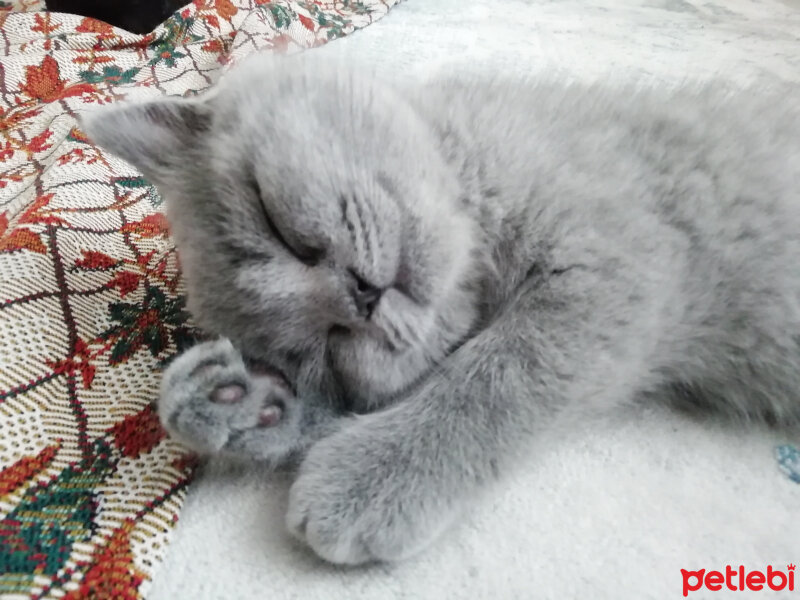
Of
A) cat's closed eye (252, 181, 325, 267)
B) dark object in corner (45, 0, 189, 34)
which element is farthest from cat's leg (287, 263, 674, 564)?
dark object in corner (45, 0, 189, 34)

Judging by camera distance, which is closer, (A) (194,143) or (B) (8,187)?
(A) (194,143)

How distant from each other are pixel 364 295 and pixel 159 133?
385mm

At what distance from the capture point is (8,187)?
1.33m

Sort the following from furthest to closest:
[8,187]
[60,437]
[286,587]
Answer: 1. [8,187]
2. [60,437]
3. [286,587]

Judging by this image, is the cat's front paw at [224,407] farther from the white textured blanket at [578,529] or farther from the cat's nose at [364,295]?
the cat's nose at [364,295]

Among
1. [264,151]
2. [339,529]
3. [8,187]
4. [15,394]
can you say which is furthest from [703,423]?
[8,187]

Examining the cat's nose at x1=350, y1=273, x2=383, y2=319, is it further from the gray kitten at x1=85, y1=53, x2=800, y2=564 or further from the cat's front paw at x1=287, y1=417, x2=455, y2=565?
the cat's front paw at x1=287, y1=417, x2=455, y2=565

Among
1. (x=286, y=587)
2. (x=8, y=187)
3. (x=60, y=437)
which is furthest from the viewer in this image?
(x=8, y=187)

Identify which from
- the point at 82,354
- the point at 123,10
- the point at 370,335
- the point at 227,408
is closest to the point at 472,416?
the point at 370,335

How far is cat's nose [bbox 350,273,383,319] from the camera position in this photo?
2.21 feet

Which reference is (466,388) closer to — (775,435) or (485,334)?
(485,334)

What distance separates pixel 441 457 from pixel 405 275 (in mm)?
214

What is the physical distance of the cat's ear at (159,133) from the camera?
785 mm

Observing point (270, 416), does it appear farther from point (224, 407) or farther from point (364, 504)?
point (364, 504)
